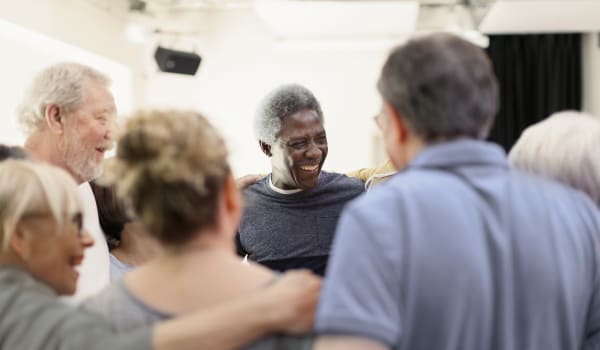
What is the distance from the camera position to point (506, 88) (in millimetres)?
7188

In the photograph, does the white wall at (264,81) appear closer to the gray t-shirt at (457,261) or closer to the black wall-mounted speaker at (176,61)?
the black wall-mounted speaker at (176,61)

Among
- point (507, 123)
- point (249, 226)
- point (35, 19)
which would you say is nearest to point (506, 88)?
point (507, 123)

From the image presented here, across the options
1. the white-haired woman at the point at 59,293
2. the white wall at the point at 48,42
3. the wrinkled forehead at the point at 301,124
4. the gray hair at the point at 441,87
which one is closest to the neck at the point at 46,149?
the wrinkled forehead at the point at 301,124

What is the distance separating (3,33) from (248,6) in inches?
113

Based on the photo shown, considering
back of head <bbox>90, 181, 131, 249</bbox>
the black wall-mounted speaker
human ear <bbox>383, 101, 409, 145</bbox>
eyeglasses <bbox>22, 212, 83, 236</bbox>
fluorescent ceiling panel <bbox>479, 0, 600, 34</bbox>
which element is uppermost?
fluorescent ceiling panel <bbox>479, 0, 600, 34</bbox>

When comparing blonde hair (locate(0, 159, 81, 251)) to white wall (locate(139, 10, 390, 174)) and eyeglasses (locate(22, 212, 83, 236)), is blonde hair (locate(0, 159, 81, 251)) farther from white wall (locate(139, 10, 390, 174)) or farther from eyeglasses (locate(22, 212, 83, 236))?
white wall (locate(139, 10, 390, 174))

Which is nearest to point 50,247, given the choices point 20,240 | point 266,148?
point 20,240

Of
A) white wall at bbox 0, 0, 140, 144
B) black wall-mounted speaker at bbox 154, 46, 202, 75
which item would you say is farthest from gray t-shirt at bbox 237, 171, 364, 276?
black wall-mounted speaker at bbox 154, 46, 202, 75

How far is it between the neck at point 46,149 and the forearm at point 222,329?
1449 millimetres

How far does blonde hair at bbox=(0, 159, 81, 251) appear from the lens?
1277 mm

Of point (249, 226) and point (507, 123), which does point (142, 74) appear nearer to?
point (507, 123)

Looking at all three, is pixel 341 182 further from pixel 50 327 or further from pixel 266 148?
pixel 50 327

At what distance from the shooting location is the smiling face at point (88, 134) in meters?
2.34

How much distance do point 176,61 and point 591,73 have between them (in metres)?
4.16
